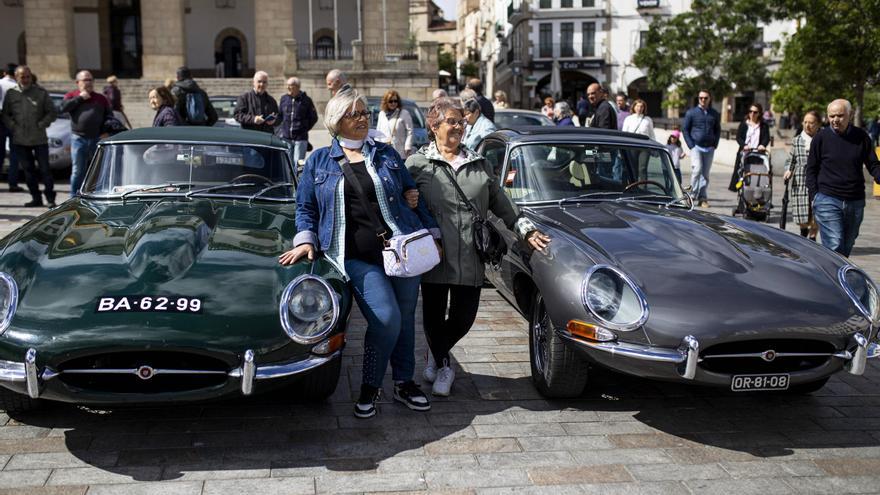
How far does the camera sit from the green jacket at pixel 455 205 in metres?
4.71

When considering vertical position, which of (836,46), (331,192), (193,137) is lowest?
(331,192)

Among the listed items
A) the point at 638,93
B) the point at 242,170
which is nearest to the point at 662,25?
the point at 638,93

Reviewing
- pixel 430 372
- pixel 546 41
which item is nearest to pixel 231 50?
pixel 546 41

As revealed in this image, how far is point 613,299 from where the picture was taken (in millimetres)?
4414

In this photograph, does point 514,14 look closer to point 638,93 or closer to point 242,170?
point 638,93

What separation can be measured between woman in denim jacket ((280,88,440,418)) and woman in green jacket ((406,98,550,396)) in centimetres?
21

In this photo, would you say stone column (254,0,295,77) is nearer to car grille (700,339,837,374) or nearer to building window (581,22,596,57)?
building window (581,22,596,57)

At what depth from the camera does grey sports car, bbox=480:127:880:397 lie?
4214mm

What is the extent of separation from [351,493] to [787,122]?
52.3 m

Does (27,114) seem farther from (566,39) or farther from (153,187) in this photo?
(566,39)

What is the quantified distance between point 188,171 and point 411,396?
2.46 metres

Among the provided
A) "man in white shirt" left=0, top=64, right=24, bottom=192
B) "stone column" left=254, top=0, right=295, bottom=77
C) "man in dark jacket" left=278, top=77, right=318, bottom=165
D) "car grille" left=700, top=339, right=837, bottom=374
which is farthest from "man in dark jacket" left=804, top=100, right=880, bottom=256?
"stone column" left=254, top=0, right=295, bottom=77

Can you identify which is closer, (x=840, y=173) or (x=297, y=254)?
(x=297, y=254)

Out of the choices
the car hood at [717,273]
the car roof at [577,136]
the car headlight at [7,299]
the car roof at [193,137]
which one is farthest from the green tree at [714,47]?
the car headlight at [7,299]
